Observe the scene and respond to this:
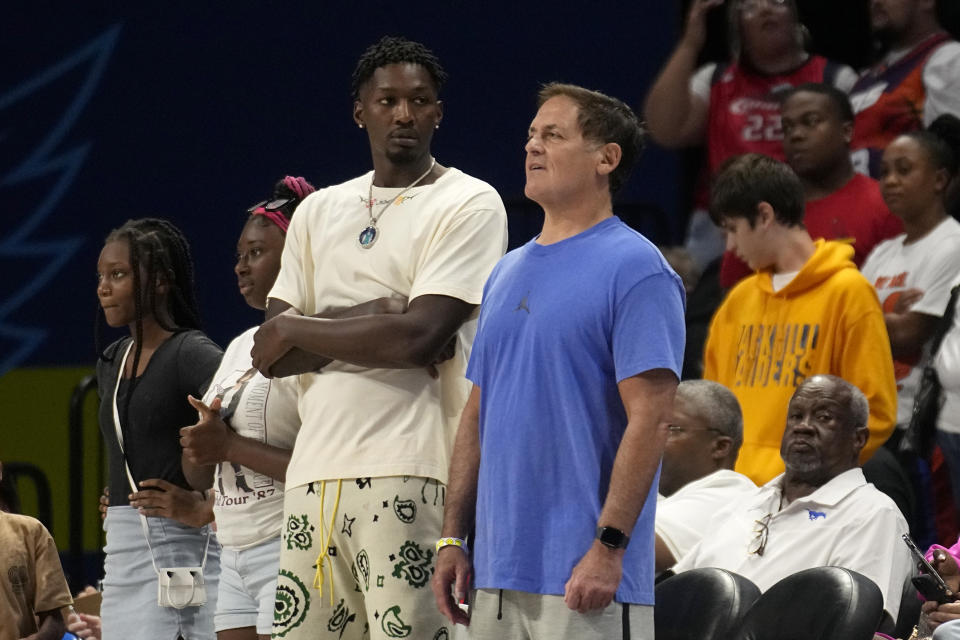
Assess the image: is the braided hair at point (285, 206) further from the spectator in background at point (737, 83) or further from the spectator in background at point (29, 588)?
the spectator in background at point (737, 83)

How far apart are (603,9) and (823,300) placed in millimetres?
3306

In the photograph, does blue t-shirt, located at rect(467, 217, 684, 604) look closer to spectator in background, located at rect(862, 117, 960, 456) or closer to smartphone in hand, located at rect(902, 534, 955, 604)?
smartphone in hand, located at rect(902, 534, 955, 604)

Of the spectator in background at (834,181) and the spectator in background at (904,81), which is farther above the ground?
the spectator in background at (904,81)

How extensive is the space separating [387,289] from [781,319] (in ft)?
7.22

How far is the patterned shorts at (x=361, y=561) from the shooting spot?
127 inches

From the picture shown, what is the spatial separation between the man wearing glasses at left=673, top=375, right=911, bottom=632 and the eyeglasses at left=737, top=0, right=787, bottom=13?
2334mm

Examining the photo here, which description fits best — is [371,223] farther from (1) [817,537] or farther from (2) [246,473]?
(1) [817,537]

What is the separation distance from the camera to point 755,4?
21.3 ft

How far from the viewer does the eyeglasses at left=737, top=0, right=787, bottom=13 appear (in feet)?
21.1

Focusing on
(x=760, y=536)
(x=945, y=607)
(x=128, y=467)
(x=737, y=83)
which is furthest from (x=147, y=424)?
(x=737, y=83)

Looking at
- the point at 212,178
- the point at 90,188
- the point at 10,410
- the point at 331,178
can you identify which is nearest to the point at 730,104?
the point at 331,178

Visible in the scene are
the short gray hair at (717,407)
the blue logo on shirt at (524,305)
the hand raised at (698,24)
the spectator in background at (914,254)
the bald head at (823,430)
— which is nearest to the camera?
the blue logo on shirt at (524,305)

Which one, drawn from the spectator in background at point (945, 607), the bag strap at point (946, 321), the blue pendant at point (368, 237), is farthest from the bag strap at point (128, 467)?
the bag strap at point (946, 321)

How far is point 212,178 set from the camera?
811cm
